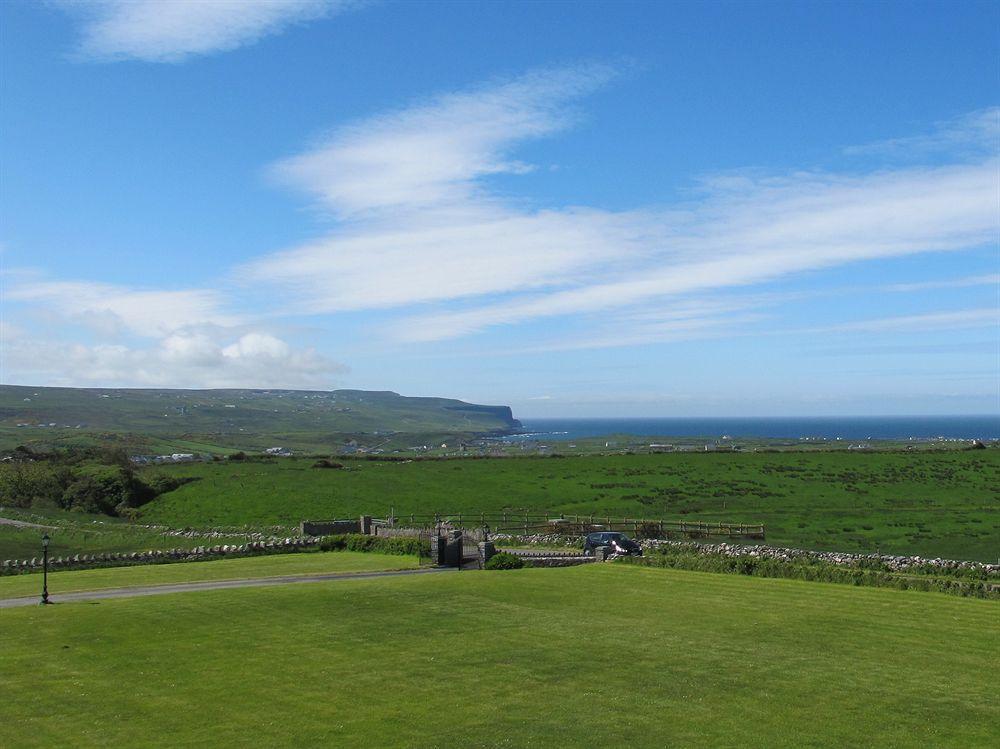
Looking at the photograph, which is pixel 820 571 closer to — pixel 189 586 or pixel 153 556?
pixel 189 586

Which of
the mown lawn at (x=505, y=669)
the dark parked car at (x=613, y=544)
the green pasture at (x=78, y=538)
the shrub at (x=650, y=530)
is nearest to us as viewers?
the mown lawn at (x=505, y=669)

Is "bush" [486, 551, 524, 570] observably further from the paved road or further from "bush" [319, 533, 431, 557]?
"bush" [319, 533, 431, 557]

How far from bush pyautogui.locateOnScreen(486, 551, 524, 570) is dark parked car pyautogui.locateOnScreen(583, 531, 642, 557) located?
208 inches

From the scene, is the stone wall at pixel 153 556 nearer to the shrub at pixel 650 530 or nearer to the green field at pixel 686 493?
the green field at pixel 686 493

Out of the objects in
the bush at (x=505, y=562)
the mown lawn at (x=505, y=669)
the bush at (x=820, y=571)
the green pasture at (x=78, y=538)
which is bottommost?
the green pasture at (x=78, y=538)

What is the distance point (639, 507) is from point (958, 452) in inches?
2074

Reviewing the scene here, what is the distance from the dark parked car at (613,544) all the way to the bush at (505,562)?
5290 mm

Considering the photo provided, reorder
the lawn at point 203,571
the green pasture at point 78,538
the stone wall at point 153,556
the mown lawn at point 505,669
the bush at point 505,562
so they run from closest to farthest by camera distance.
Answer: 1. the mown lawn at point 505,669
2. the lawn at point 203,571
3. the bush at point 505,562
4. the stone wall at point 153,556
5. the green pasture at point 78,538

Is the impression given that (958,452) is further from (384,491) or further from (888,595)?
(888,595)

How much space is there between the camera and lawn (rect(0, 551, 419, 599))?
117ft

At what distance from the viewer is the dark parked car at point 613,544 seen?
140ft

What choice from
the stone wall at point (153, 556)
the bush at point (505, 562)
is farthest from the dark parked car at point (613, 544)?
the stone wall at point (153, 556)

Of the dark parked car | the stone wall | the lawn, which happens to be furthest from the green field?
the lawn

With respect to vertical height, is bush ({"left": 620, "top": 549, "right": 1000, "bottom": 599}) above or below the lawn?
above
